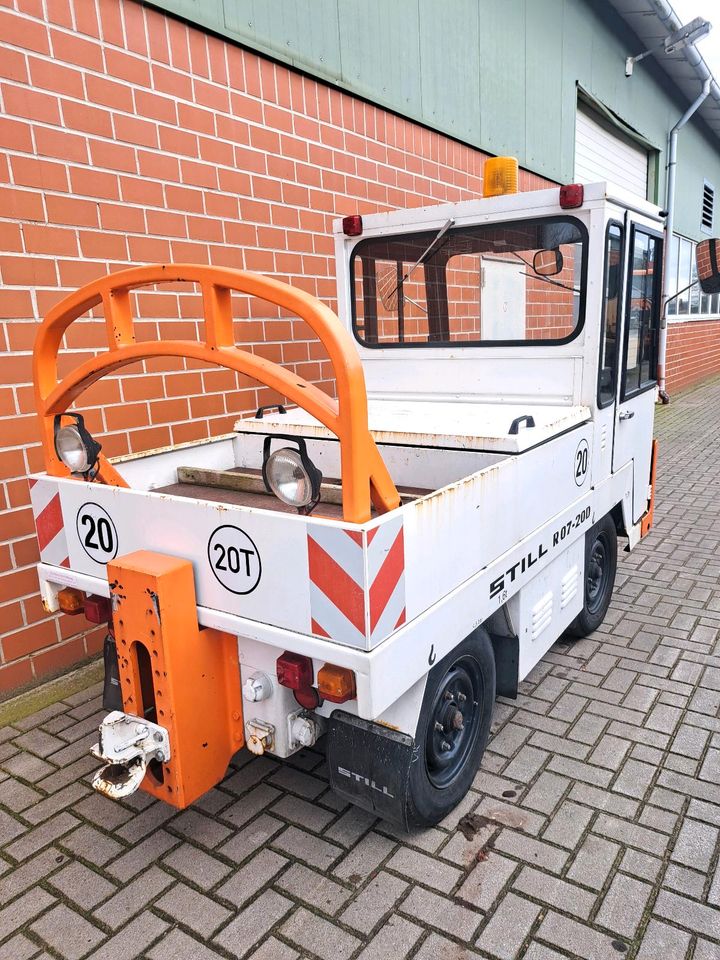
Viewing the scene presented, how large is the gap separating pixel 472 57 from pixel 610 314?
533 centimetres

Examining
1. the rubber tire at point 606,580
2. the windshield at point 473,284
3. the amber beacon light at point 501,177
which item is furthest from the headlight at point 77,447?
the rubber tire at point 606,580

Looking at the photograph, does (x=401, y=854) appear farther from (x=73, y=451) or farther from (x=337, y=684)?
(x=73, y=451)

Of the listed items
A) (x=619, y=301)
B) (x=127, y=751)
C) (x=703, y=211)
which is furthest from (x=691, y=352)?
(x=127, y=751)

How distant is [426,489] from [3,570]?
2.16 metres

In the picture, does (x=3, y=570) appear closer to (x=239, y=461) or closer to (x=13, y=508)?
(x=13, y=508)

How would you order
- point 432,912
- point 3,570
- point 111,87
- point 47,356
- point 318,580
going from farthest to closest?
point 111,87, point 3,570, point 47,356, point 432,912, point 318,580

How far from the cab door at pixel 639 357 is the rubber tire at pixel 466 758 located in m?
1.60

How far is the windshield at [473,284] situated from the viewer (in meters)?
3.38

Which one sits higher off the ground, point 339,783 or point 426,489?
point 426,489

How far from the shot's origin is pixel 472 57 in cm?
732

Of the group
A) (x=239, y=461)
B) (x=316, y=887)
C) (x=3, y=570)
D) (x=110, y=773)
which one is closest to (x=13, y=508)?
(x=3, y=570)

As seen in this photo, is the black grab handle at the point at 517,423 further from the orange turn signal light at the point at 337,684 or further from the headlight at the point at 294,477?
the orange turn signal light at the point at 337,684

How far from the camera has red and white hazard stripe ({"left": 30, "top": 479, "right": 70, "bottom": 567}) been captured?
2680 mm

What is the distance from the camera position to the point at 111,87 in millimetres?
3740
